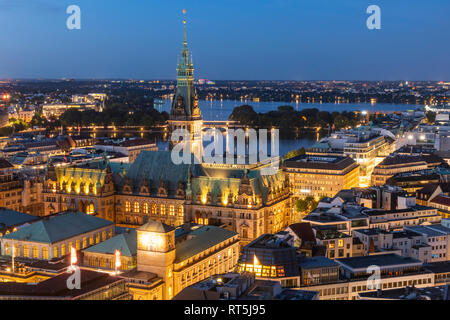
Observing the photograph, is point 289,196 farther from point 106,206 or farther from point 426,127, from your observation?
point 426,127

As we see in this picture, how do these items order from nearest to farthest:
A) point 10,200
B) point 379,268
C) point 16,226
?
point 379,268 < point 16,226 < point 10,200

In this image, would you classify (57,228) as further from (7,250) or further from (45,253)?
(7,250)

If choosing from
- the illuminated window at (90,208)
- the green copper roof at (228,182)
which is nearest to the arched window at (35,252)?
the illuminated window at (90,208)

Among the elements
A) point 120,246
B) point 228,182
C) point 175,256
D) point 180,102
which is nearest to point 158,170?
point 228,182

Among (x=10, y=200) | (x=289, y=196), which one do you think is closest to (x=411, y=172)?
(x=289, y=196)

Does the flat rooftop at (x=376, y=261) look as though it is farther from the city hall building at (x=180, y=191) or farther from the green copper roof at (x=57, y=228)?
the green copper roof at (x=57, y=228)

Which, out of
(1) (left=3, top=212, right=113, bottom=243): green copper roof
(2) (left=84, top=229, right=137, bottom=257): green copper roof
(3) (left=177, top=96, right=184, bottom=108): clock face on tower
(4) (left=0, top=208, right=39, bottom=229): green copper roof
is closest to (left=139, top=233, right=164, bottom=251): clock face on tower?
(2) (left=84, top=229, right=137, bottom=257): green copper roof

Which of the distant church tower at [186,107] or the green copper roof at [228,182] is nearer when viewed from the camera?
the green copper roof at [228,182]
